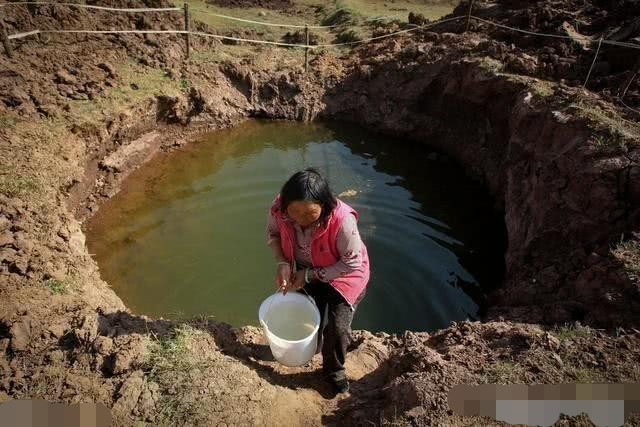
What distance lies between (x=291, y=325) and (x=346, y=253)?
35.0 inches

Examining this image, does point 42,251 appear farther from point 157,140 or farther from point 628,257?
point 628,257

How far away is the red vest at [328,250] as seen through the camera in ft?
8.69

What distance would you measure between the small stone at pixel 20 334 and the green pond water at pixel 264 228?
152 centimetres

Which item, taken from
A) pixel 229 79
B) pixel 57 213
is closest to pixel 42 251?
pixel 57 213

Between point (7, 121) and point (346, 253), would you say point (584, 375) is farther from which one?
point (7, 121)

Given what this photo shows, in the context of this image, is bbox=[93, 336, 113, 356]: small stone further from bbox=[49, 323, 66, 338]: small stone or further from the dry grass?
the dry grass

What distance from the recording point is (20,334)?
3129 mm

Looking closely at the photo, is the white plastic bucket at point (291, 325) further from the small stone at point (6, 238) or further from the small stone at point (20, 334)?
the small stone at point (6, 238)

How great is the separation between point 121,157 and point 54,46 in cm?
236

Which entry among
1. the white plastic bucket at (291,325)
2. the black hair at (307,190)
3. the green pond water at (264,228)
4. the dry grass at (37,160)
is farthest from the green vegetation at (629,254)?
the dry grass at (37,160)

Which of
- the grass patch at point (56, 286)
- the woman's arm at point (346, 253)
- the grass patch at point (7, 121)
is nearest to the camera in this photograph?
the woman's arm at point (346, 253)

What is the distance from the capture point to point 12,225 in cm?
414

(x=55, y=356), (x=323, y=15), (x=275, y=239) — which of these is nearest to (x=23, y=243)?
(x=55, y=356)

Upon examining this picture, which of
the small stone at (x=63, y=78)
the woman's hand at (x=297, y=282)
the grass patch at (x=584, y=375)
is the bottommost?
the grass patch at (x=584, y=375)
